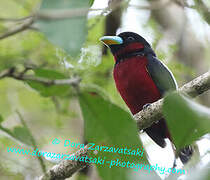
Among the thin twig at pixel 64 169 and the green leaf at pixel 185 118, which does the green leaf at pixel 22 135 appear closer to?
the thin twig at pixel 64 169

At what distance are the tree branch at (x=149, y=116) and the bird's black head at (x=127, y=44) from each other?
5.41 feet

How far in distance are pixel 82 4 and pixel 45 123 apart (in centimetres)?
529

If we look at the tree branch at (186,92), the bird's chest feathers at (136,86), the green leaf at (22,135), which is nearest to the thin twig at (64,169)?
the green leaf at (22,135)

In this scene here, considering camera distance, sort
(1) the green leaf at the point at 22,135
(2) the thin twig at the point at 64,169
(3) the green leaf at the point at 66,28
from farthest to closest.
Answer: (2) the thin twig at the point at 64,169
(1) the green leaf at the point at 22,135
(3) the green leaf at the point at 66,28

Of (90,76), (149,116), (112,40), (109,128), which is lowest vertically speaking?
(90,76)

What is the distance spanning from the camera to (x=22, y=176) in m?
2.88

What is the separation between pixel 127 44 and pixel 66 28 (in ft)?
9.18

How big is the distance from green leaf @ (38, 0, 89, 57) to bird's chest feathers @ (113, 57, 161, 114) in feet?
7.92

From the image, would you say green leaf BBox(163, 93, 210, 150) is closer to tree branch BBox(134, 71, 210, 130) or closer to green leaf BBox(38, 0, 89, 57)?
green leaf BBox(38, 0, 89, 57)

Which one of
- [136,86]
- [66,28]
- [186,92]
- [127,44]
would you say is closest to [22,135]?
[186,92]

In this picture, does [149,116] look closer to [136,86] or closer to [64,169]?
[64,169]

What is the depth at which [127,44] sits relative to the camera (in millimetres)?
3592

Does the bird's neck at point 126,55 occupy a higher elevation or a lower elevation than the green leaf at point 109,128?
lower

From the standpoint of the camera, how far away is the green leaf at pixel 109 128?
1011mm
